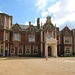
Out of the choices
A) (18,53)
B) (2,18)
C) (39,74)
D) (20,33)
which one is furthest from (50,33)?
(39,74)

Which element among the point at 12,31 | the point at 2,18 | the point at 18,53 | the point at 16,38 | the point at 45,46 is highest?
the point at 2,18

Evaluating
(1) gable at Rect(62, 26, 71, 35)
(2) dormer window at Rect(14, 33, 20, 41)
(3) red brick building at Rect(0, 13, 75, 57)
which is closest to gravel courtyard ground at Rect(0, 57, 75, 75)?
(3) red brick building at Rect(0, 13, 75, 57)

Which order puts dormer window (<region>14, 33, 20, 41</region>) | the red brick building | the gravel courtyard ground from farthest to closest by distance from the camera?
dormer window (<region>14, 33, 20, 41</region>) < the red brick building < the gravel courtyard ground

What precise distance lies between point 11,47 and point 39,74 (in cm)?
2621

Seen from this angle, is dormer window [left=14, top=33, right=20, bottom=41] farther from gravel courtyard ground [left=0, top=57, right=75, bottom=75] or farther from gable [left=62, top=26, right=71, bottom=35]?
gravel courtyard ground [left=0, top=57, right=75, bottom=75]

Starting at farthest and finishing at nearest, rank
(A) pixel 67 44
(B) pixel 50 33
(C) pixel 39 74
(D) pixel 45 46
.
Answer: (A) pixel 67 44
(B) pixel 50 33
(D) pixel 45 46
(C) pixel 39 74

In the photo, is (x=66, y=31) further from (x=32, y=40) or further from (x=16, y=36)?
(x=16, y=36)

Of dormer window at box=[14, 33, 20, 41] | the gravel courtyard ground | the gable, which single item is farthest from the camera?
the gable

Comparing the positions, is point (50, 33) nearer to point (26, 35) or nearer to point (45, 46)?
point (45, 46)

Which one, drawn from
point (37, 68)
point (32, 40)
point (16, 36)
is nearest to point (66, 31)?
point (32, 40)

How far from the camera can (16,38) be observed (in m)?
34.0

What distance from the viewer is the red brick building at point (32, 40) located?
3165cm

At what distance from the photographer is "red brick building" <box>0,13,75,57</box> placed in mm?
31652

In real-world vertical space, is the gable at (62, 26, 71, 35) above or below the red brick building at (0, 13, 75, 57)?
above
